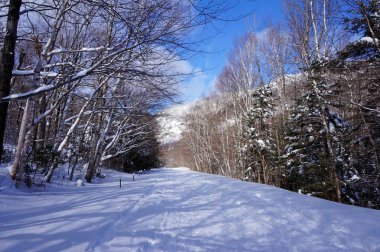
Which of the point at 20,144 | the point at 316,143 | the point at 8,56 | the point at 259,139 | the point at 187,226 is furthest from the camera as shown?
the point at 259,139

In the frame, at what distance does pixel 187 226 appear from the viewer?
5.01 m

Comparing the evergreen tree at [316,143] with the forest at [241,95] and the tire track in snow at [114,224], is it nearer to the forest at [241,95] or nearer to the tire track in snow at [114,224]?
the forest at [241,95]

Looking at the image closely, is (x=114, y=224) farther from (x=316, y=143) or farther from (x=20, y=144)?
(x=316, y=143)

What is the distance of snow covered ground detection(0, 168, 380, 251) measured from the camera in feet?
12.8

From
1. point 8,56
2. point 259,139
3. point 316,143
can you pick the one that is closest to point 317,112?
point 316,143

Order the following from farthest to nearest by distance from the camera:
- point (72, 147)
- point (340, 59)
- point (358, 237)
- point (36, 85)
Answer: point (72, 147) → point (340, 59) → point (36, 85) → point (358, 237)

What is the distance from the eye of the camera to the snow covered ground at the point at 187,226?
389 cm

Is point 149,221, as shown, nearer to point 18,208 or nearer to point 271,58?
point 18,208

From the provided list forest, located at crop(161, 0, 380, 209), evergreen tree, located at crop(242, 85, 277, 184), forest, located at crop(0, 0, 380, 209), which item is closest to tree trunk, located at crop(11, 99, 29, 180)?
forest, located at crop(0, 0, 380, 209)

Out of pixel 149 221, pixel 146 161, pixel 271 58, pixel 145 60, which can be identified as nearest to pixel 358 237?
pixel 149 221

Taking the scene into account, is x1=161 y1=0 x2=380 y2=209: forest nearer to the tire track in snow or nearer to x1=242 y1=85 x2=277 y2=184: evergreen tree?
x1=242 y1=85 x2=277 y2=184: evergreen tree

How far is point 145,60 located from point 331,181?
9175mm

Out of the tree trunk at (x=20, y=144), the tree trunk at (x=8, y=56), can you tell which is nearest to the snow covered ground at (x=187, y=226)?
the tree trunk at (x=20, y=144)

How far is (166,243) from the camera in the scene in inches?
160
